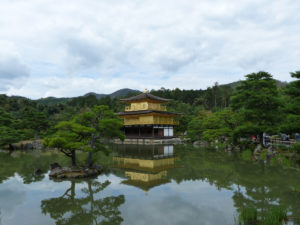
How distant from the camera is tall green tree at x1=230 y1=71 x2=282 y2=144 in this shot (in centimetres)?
1739

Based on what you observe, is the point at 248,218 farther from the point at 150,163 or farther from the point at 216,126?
the point at 216,126

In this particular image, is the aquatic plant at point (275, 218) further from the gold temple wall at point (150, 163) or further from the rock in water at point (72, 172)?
the gold temple wall at point (150, 163)

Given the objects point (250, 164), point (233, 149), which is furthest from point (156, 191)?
point (233, 149)

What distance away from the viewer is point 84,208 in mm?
6566

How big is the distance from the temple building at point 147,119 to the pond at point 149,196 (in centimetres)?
2075

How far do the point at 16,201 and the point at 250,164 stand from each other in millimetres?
11693

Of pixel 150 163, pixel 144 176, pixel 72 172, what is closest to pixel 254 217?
pixel 144 176

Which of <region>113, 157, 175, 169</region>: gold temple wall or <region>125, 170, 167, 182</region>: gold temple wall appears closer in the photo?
<region>125, 170, 167, 182</region>: gold temple wall

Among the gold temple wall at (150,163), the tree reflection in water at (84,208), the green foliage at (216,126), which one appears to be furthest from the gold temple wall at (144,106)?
the tree reflection in water at (84,208)

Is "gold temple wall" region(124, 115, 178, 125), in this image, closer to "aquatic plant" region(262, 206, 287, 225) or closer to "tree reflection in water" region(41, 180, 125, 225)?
"tree reflection in water" region(41, 180, 125, 225)

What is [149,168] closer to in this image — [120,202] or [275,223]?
[120,202]

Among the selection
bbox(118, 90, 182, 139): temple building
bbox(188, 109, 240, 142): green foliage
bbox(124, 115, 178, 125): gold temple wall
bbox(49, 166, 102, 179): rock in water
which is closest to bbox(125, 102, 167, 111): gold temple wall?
bbox(118, 90, 182, 139): temple building

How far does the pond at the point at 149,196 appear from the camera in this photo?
589cm

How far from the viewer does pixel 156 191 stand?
8.16 m
